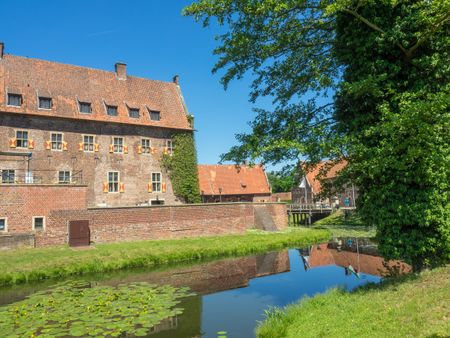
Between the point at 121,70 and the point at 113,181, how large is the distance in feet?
33.0

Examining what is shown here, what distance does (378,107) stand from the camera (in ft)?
27.9

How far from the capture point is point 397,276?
30.6 feet

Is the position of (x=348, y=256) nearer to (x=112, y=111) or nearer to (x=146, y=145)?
(x=146, y=145)

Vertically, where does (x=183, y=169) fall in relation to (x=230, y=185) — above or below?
above

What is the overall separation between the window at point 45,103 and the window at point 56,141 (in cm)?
198

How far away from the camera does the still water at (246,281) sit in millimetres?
9469

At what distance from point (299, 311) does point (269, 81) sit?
20.7ft

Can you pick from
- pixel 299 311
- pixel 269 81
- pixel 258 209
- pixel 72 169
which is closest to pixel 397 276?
pixel 299 311

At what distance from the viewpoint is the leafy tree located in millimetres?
7867

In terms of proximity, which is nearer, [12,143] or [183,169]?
[12,143]

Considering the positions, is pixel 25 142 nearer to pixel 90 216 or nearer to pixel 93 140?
pixel 93 140

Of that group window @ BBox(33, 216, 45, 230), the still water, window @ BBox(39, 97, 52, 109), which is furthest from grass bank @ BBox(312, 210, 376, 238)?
window @ BBox(39, 97, 52, 109)

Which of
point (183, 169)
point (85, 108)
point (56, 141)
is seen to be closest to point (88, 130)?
point (85, 108)

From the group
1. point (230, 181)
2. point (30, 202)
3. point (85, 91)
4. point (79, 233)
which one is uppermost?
point (85, 91)
